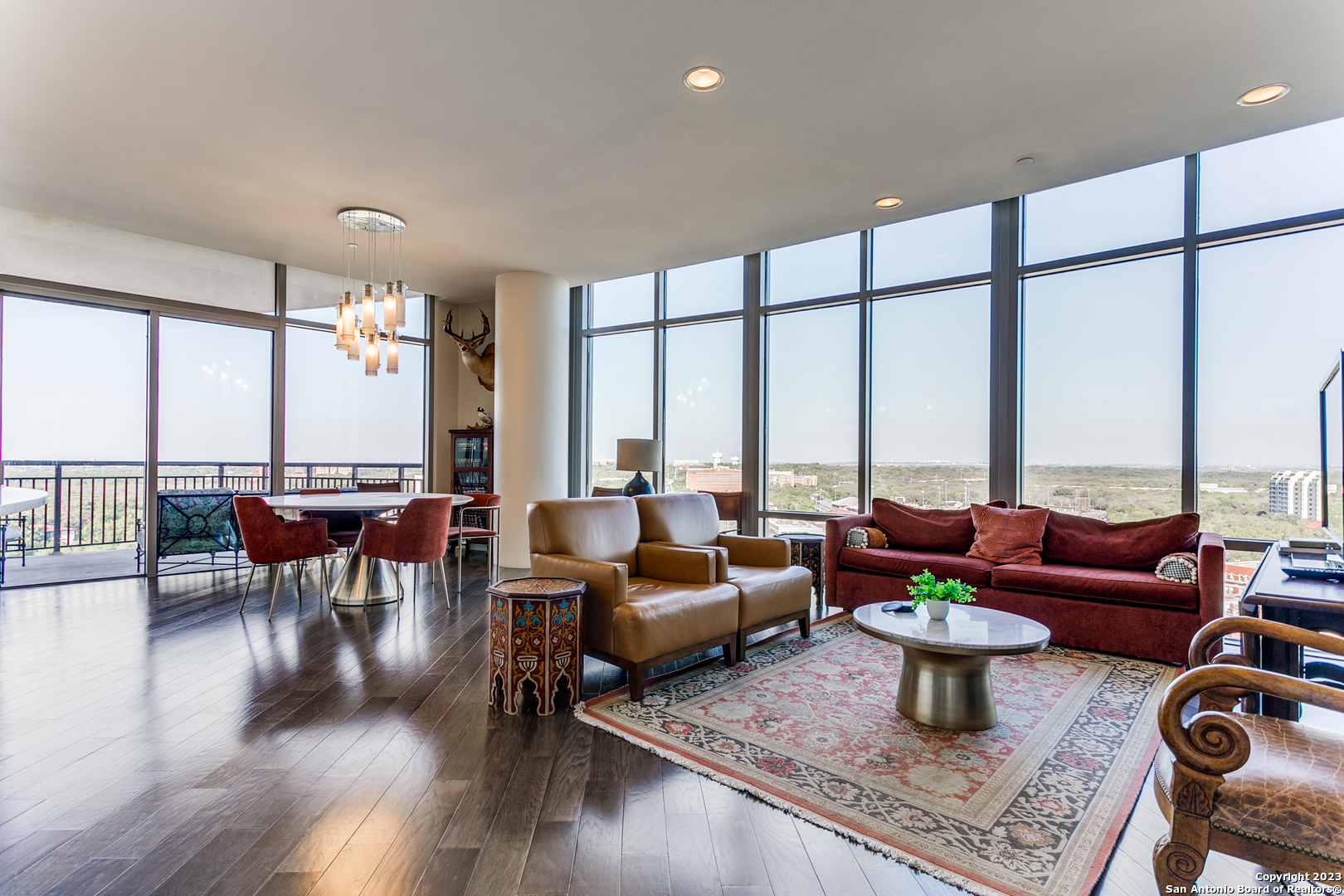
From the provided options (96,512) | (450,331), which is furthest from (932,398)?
(96,512)

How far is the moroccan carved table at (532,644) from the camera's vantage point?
2.79 metres

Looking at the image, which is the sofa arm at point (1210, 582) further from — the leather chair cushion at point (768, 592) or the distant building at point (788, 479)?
the distant building at point (788, 479)

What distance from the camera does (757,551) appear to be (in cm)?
409

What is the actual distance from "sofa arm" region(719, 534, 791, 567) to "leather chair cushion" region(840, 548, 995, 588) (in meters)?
0.85

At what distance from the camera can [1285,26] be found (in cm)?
264

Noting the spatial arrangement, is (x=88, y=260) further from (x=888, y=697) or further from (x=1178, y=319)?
(x=1178, y=319)

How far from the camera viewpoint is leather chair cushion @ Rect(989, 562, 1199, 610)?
3.49 m

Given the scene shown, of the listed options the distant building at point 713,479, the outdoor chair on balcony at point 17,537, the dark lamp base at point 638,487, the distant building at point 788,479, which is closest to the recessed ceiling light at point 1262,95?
the distant building at point 788,479

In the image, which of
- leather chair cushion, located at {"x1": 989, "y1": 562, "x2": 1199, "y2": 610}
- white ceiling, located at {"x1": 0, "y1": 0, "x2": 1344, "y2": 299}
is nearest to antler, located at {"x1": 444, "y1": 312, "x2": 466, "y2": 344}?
white ceiling, located at {"x1": 0, "y1": 0, "x2": 1344, "y2": 299}

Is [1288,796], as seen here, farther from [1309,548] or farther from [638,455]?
[638,455]

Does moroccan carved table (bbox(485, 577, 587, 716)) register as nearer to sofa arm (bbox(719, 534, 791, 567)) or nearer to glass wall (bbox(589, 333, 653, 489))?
sofa arm (bbox(719, 534, 791, 567))

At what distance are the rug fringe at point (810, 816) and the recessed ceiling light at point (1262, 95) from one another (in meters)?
3.87

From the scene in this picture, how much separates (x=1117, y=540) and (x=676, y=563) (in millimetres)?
2944

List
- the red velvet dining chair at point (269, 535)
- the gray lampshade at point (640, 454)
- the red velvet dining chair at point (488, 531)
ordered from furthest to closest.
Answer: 1. the gray lampshade at point (640, 454)
2. the red velvet dining chair at point (488, 531)
3. the red velvet dining chair at point (269, 535)
